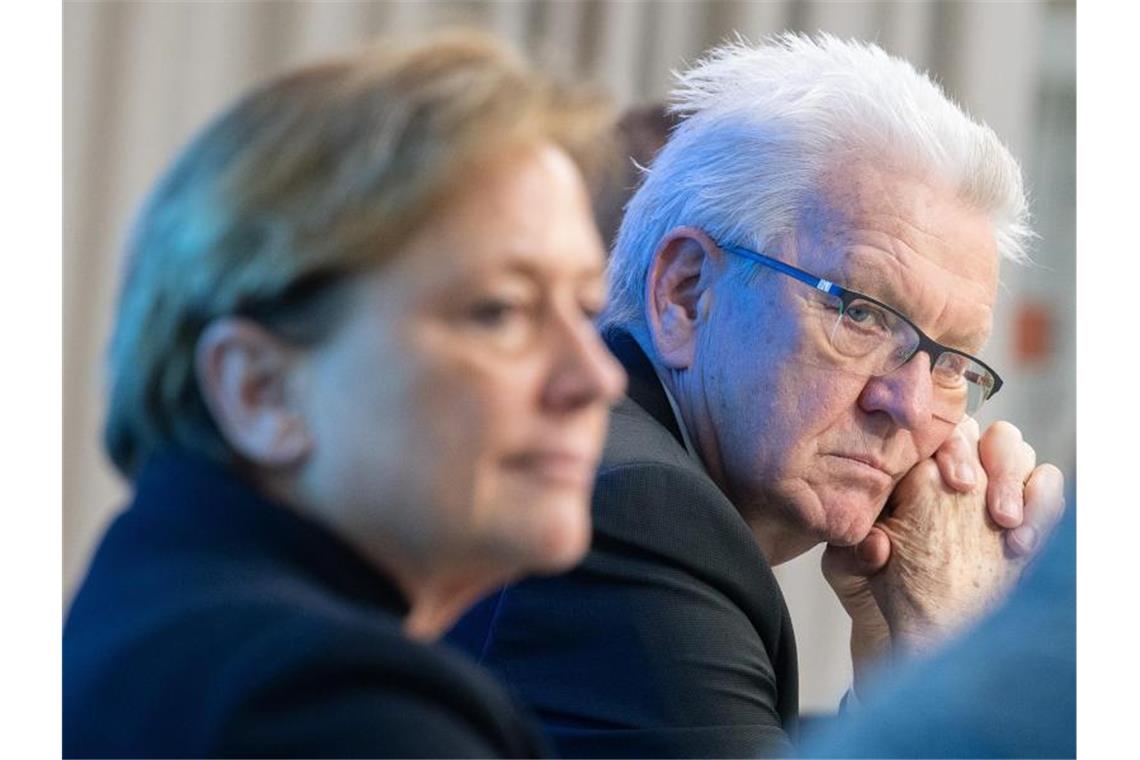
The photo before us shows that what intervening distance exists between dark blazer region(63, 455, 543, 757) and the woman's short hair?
39mm

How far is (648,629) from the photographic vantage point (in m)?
1.04

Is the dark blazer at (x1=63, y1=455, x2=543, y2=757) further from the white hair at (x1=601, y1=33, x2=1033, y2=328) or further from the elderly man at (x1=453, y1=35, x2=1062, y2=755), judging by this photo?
the white hair at (x1=601, y1=33, x2=1033, y2=328)

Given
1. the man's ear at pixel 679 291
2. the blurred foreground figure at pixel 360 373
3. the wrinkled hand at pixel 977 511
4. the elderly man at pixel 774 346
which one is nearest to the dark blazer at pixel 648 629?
the elderly man at pixel 774 346

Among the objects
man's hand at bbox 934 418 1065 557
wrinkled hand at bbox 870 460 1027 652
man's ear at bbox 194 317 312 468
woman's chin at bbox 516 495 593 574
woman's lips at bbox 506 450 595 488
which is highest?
man's ear at bbox 194 317 312 468

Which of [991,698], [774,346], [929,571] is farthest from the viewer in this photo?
[929,571]

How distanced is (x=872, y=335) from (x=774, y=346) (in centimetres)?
8

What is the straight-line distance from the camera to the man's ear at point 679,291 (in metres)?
1.18

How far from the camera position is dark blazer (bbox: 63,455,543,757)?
A: 23.1 inches

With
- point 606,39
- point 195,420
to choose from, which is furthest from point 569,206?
point 606,39

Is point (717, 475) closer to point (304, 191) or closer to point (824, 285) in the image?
point (824, 285)

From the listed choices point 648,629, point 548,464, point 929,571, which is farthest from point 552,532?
point 929,571

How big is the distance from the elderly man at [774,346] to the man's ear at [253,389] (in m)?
0.41

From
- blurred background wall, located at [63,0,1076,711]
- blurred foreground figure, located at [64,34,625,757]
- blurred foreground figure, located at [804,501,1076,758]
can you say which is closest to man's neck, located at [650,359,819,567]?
blurred background wall, located at [63,0,1076,711]

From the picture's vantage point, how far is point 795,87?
119 centimetres
